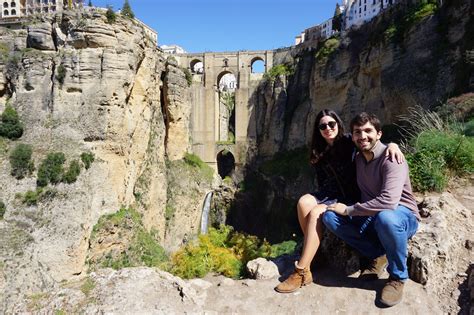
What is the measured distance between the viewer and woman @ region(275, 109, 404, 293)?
3654mm

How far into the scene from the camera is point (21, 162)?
687 inches

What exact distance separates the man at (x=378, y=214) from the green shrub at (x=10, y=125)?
1922cm

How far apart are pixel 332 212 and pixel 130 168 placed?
17916 mm

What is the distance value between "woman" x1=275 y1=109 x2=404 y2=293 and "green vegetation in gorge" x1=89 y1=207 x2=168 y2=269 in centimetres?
1425

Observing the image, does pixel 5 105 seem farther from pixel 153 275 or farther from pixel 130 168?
pixel 153 275

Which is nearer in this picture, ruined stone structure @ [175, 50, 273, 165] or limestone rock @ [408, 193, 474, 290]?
limestone rock @ [408, 193, 474, 290]

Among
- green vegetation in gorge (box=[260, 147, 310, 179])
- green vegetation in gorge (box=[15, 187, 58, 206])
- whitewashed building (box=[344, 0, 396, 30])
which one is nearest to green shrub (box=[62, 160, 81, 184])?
green vegetation in gorge (box=[15, 187, 58, 206])

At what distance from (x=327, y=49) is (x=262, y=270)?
2995 centimetres

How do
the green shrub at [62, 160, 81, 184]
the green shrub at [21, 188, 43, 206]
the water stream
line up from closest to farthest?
the green shrub at [21, 188, 43, 206]
the green shrub at [62, 160, 81, 184]
the water stream

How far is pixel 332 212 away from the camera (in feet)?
11.9

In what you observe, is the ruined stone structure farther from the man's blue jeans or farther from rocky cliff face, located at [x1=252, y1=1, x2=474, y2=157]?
the man's blue jeans

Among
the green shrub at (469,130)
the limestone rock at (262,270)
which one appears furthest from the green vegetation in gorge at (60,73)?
the green shrub at (469,130)

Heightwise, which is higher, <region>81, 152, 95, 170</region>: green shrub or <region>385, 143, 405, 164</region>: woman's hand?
<region>385, 143, 405, 164</region>: woman's hand

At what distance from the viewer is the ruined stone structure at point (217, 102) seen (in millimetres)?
38125
